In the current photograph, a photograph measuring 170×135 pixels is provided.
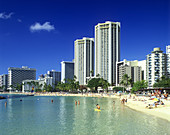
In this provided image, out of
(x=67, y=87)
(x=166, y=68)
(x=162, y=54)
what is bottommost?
(x=67, y=87)

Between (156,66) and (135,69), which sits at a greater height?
(156,66)

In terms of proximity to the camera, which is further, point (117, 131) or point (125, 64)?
point (125, 64)

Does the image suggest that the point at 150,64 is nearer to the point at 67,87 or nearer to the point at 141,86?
the point at 141,86

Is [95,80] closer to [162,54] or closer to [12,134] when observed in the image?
[162,54]

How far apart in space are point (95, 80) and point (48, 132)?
157006 mm

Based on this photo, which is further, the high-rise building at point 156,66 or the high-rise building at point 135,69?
the high-rise building at point 135,69

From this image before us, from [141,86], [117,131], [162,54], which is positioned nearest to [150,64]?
[162,54]

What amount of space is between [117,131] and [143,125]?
5964mm

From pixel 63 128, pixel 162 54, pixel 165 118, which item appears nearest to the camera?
pixel 63 128

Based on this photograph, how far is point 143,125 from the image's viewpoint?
31516 mm

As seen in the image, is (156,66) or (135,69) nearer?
(156,66)

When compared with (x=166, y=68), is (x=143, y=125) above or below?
below

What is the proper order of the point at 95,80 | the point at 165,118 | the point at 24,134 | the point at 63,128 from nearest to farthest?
the point at 24,134 < the point at 63,128 < the point at 165,118 < the point at 95,80

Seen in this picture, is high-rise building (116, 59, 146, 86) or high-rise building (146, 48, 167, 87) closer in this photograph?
high-rise building (146, 48, 167, 87)
